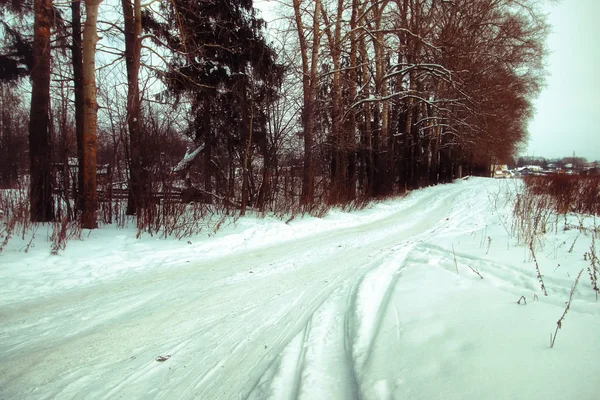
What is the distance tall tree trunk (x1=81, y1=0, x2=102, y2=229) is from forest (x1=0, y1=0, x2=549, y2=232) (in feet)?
0.08

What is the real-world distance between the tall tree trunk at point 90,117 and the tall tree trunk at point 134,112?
31.0 inches

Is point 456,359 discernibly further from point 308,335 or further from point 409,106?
point 409,106

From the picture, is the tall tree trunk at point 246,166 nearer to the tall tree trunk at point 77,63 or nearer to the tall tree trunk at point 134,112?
the tall tree trunk at point 134,112

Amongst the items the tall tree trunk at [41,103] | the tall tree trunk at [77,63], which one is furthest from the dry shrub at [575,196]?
the tall tree trunk at [77,63]

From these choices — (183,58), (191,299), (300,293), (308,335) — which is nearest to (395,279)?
(300,293)

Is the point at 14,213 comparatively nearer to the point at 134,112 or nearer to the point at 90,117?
the point at 90,117

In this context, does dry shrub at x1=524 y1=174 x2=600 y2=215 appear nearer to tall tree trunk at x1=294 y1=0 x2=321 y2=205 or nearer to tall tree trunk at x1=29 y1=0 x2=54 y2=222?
tall tree trunk at x1=294 y1=0 x2=321 y2=205

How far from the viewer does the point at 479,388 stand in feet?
5.56

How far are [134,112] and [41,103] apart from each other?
2.18 metres

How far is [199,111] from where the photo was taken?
11.0m

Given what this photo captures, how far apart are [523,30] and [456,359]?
2207 centimetres

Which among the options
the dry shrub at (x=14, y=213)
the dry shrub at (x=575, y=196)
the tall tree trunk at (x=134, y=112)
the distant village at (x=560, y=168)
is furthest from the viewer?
the distant village at (x=560, y=168)

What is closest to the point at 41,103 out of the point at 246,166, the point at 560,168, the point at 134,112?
the point at 134,112

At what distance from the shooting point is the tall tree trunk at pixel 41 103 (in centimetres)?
657
